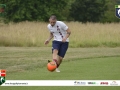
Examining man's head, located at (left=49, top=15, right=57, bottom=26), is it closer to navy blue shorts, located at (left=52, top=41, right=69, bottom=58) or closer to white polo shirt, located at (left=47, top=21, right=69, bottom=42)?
white polo shirt, located at (left=47, top=21, right=69, bottom=42)

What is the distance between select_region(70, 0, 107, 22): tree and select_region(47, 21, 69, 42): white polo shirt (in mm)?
59262

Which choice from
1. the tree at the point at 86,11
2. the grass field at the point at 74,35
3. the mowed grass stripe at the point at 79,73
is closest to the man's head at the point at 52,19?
the mowed grass stripe at the point at 79,73

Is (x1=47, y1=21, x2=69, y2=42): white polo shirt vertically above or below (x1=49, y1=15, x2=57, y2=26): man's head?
below

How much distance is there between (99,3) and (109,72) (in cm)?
6187

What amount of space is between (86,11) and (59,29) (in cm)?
6038

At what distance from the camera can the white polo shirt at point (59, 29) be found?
13531mm

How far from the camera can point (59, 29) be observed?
44.6 ft

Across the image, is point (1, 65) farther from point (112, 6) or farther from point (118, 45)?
point (112, 6)

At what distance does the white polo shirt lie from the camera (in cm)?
1353

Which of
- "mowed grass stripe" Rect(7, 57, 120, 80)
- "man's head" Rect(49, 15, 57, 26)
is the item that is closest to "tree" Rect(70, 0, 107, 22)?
"mowed grass stripe" Rect(7, 57, 120, 80)

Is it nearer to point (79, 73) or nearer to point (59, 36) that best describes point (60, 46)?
point (59, 36)

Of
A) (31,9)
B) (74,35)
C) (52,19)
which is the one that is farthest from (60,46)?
(31,9)

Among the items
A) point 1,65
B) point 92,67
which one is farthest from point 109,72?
point 1,65

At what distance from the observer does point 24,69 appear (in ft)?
48.7
